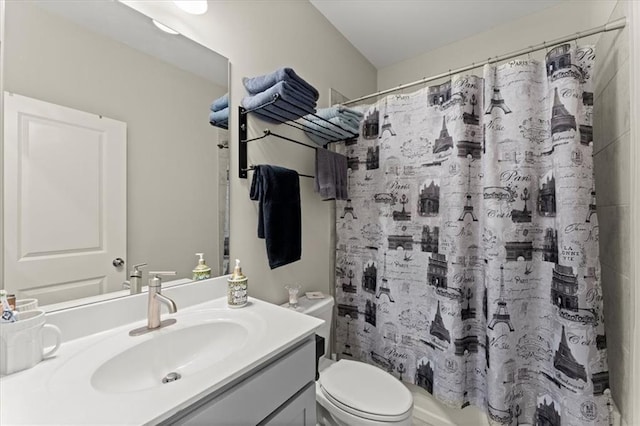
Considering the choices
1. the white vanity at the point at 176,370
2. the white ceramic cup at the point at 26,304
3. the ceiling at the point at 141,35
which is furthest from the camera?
the ceiling at the point at 141,35

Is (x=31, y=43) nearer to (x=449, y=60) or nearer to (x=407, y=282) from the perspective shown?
(x=407, y=282)

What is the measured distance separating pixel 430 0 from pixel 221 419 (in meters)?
2.23

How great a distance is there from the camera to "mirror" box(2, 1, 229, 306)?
2.48 ft

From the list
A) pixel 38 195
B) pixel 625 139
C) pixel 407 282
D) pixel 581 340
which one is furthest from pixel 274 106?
pixel 581 340

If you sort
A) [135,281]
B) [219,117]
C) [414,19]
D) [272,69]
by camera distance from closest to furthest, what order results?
[135,281], [219,117], [272,69], [414,19]

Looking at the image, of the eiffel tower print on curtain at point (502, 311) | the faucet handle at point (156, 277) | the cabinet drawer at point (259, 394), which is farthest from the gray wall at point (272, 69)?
the eiffel tower print on curtain at point (502, 311)

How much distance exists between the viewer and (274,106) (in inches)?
48.9

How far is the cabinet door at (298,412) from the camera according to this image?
2.57 ft

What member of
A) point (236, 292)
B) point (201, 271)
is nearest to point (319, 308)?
point (236, 292)

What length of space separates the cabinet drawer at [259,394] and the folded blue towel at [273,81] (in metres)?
1.03

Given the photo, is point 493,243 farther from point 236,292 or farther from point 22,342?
point 22,342

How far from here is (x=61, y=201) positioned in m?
0.81

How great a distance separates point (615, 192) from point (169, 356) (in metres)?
1.84

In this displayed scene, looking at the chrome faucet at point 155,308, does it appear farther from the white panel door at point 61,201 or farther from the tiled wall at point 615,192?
the tiled wall at point 615,192
